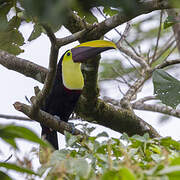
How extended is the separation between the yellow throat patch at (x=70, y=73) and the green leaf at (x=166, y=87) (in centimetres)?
82

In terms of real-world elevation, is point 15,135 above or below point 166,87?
below

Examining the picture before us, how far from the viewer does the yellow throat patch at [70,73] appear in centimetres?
306

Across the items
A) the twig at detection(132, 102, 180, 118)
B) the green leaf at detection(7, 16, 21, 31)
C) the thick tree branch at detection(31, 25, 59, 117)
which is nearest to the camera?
the thick tree branch at detection(31, 25, 59, 117)

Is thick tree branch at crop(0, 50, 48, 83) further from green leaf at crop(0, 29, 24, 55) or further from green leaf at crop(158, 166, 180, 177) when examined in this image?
green leaf at crop(158, 166, 180, 177)

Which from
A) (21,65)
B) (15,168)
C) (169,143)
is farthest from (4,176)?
(21,65)

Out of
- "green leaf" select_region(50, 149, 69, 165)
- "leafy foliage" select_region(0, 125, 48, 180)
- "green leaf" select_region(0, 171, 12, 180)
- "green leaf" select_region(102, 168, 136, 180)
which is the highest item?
"green leaf" select_region(50, 149, 69, 165)

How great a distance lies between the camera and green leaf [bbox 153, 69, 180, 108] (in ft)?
7.54

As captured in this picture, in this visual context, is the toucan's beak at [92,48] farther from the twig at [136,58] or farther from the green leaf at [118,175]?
the green leaf at [118,175]

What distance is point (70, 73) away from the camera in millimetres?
3189

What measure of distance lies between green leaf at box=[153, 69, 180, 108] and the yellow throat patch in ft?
2.69

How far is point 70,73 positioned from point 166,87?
3.54 feet

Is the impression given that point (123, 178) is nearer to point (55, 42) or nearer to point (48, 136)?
point (55, 42)

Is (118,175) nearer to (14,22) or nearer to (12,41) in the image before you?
(14,22)

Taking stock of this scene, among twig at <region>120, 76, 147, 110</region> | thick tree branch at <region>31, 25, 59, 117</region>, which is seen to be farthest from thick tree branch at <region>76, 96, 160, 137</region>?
thick tree branch at <region>31, 25, 59, 117</region>
